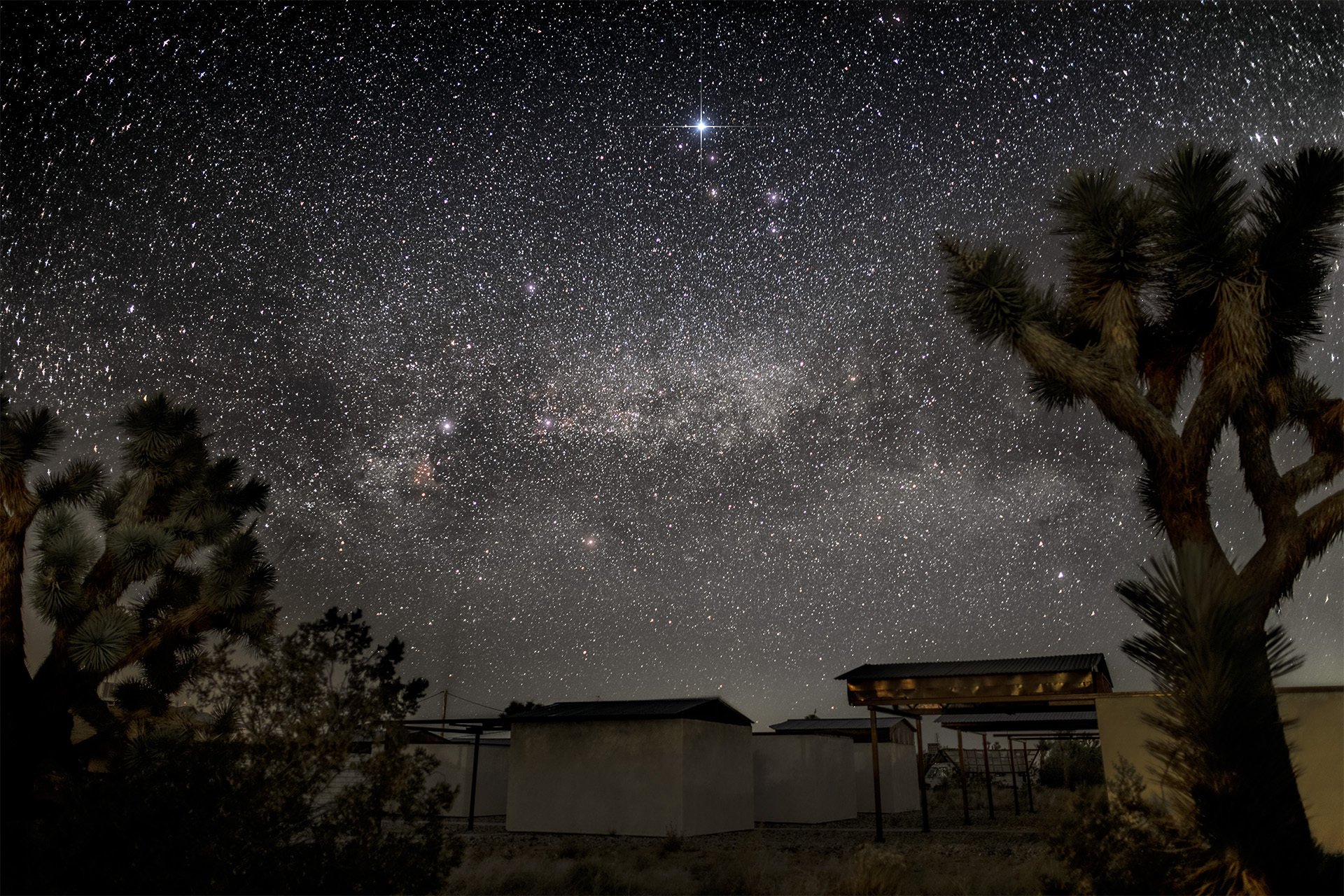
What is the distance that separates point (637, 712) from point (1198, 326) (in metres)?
15.9

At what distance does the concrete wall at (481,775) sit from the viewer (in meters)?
29.1

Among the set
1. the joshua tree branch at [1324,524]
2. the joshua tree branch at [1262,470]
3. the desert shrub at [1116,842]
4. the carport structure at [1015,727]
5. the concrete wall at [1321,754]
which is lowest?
the desert shrub at [1116,842]

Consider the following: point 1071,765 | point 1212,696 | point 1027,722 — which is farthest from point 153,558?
point 1071,765

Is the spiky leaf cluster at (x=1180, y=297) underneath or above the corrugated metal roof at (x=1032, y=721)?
above

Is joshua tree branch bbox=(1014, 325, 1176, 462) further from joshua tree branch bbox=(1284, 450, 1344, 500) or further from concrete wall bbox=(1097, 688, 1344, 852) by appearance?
concrete wall bbox=(1097, 688, 1344, 852)

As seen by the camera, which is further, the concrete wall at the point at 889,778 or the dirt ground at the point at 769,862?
the concrete wall at the point at 889,778

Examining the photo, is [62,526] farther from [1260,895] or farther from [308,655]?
[1260,895]

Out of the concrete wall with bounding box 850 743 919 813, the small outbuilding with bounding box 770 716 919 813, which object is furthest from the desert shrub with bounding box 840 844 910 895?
the concrete wall with bounding box 850 743 919 813

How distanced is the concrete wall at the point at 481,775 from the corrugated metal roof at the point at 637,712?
6116mm

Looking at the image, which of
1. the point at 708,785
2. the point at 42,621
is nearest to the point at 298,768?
the point at 42,621

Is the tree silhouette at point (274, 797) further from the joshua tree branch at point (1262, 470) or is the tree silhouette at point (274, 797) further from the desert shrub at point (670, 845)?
the desert shrub at point (670, 845)

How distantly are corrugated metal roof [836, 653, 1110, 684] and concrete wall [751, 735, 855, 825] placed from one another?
7.31 m

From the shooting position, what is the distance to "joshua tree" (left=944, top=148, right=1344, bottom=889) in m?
8.08

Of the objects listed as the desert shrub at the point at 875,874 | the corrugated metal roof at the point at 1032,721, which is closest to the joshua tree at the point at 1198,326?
the desert shrub at the point at 875,874
